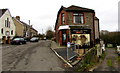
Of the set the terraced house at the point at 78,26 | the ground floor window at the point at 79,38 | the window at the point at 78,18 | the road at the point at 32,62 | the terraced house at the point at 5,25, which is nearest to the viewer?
the road at the point at 32,62

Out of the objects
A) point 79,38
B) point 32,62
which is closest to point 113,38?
point 79,38

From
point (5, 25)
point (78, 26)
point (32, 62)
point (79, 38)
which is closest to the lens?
point (32, 62)

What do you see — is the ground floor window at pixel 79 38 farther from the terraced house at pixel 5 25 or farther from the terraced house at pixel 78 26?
the terraced house at pixel 5 25

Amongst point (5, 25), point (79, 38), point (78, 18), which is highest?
point (5, 25)

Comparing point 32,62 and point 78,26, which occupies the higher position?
point 78,26

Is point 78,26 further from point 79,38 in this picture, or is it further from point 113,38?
point 113,38

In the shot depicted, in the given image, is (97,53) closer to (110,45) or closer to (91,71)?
(91,71)

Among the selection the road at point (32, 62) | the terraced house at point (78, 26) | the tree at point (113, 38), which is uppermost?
the terraced house at point (78, 26)

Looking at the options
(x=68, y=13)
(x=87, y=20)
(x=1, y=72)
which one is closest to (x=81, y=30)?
(x=87, y=20)

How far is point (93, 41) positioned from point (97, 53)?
362 inches

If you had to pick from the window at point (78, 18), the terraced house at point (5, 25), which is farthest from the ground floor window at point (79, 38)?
the terraced house at point (5, 25)

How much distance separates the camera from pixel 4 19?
113 ft

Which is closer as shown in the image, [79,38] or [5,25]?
[79,38]

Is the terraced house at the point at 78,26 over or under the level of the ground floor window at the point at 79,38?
over
